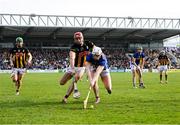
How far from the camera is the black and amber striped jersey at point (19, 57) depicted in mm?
18000

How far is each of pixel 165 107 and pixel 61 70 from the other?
59.9 m

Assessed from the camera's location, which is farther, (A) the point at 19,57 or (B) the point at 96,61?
(A) the point at 19,57

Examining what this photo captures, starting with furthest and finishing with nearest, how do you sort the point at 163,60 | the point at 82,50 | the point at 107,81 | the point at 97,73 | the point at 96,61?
the point at 163,60
the point at 82,50
the point at 107,81
the point at 96,61
the point at 97,73

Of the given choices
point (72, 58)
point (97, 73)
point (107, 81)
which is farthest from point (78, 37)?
point (107, 81)

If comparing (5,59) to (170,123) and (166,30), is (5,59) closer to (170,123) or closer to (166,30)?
(166,30)

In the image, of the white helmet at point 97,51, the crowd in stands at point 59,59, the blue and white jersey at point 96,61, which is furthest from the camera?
the crowd in stands at point 59,59

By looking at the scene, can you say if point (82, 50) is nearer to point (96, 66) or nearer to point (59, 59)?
point (96, 66)

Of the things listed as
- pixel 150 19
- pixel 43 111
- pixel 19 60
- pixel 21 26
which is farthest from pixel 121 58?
pixel 43 111

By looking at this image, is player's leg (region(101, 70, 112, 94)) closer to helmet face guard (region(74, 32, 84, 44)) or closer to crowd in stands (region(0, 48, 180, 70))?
helmet face guard (region(74, 32, 84, 44))

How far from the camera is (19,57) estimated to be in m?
18.0

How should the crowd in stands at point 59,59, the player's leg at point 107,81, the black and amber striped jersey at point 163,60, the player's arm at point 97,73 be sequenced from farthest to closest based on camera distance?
1. the crowd in stands at point 59,59
2. the black and amber striped jersey at point 163,60
3. the player's leg at point 107,81
4. the player's arm at point 97,73

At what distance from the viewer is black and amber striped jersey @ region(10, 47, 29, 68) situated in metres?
18.0

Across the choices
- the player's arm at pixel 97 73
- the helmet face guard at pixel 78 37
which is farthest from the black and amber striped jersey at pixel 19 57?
the player's arm at pixel 97 73

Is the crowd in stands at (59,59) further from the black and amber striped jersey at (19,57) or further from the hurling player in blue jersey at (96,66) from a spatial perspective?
the hurling player in blue jersey at (96,66)
